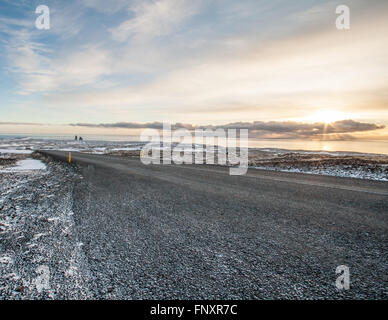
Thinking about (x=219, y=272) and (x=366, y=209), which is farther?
(x=366, y=209)

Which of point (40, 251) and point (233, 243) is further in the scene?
point (233, 243)

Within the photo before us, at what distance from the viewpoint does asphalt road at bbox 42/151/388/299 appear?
10.9ft

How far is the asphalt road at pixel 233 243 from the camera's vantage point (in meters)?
3.32

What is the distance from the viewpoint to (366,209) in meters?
7.22

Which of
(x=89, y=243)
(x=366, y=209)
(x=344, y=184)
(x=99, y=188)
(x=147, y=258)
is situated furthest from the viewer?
(x=344, y=184)

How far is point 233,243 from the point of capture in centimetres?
482

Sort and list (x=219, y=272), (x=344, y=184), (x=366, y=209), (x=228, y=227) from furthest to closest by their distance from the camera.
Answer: (x=344, y=184)
(x=366, y=209)
(x=228, y=227)
(x=219, y=272)
